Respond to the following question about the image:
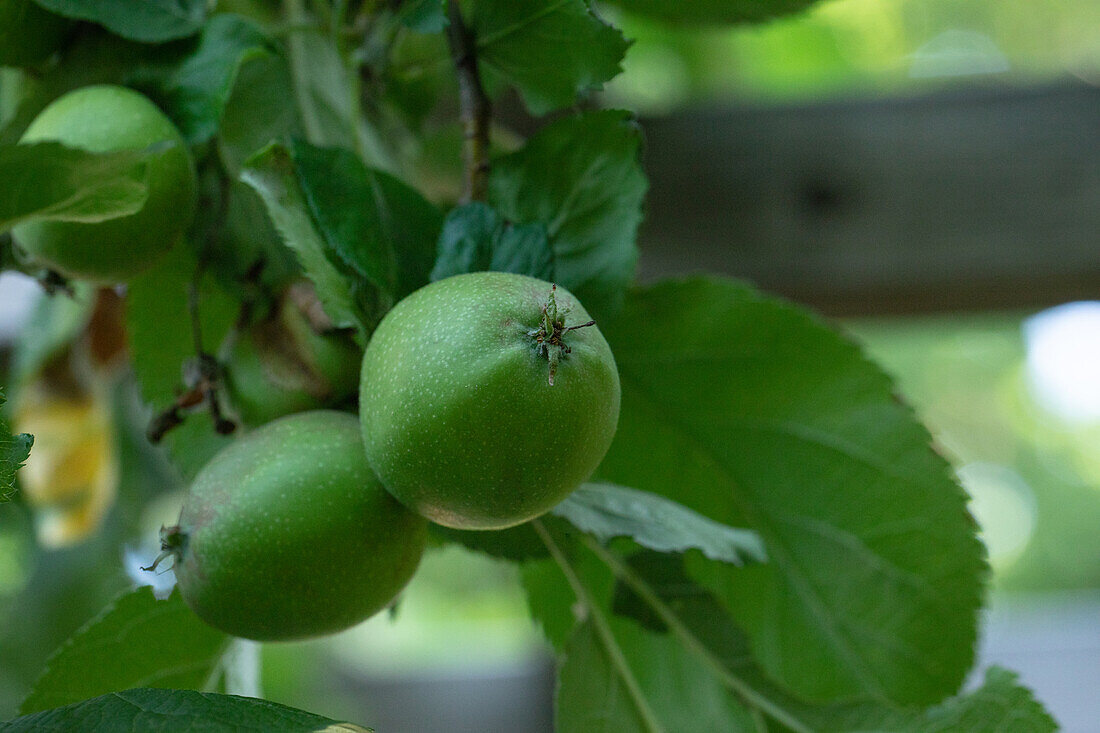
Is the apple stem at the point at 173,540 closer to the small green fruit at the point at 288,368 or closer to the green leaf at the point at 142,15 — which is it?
the small green fruit at the point at 288,368

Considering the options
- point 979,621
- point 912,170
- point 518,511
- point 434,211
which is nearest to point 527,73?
point 434,211

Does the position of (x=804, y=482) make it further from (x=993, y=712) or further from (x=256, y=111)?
(x=256, y=111)

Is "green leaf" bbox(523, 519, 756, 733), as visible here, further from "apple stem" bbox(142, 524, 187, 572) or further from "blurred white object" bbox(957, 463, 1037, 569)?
"blurred white object" bbox(957, 463, 1037, 569)

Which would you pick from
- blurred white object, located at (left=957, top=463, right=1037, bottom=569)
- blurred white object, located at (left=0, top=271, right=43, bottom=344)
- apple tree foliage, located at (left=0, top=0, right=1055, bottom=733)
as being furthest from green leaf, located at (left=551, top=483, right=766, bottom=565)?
blurred white object, located at (left=957, top=463, right=1037, bottom=569)

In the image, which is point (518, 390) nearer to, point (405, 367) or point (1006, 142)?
point (405, 367)

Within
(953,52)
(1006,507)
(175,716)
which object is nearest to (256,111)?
(175,716)

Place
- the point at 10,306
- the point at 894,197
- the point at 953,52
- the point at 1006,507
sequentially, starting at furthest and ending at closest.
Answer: the point at 1006,507, the point at 953,52, the point at 10,306, the point at 894,197
